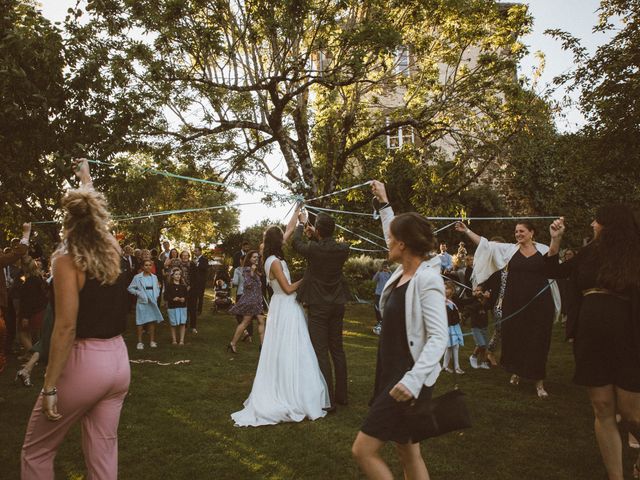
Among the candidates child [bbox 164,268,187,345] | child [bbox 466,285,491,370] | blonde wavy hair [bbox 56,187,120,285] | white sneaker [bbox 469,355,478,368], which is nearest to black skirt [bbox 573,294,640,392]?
blonde wavy hair [bbox 56,187,120,285]

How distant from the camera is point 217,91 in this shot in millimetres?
14383

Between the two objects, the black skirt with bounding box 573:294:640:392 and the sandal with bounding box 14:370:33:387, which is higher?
the black skirt with bounding box 573:294:640:392

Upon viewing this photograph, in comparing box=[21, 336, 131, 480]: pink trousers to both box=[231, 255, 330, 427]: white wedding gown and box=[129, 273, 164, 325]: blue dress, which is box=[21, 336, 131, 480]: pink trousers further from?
box=[129, 273, 164, 325]: blue dress

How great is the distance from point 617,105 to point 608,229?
5.06 m

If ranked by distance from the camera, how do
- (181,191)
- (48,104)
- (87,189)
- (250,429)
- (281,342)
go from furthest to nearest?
1. (181,191)
2. (48,104)
3. (281,342)
4. (250,429)
5. (87,189)

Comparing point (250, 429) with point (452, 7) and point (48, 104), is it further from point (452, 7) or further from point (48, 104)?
point (452, 7)

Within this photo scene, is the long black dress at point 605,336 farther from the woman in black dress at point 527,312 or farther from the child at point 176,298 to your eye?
the child at point 176,298

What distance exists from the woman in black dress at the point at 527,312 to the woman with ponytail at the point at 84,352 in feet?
16.5

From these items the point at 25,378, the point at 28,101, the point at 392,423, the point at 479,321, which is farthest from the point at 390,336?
the point at 28,101

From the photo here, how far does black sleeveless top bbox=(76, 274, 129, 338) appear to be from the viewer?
9.34 feet

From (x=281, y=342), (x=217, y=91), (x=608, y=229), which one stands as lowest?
(x=281, y=342)

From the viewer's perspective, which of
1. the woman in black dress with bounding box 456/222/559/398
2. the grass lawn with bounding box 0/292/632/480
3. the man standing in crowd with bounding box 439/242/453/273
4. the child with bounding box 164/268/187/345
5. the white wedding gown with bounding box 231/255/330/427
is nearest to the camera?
the grass lawn with bounding box 0/292/632/480

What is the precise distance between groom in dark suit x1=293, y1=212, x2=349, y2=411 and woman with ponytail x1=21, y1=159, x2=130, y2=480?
333 centimetres

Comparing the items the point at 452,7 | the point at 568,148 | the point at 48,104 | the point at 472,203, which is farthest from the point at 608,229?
the point at 472,203
